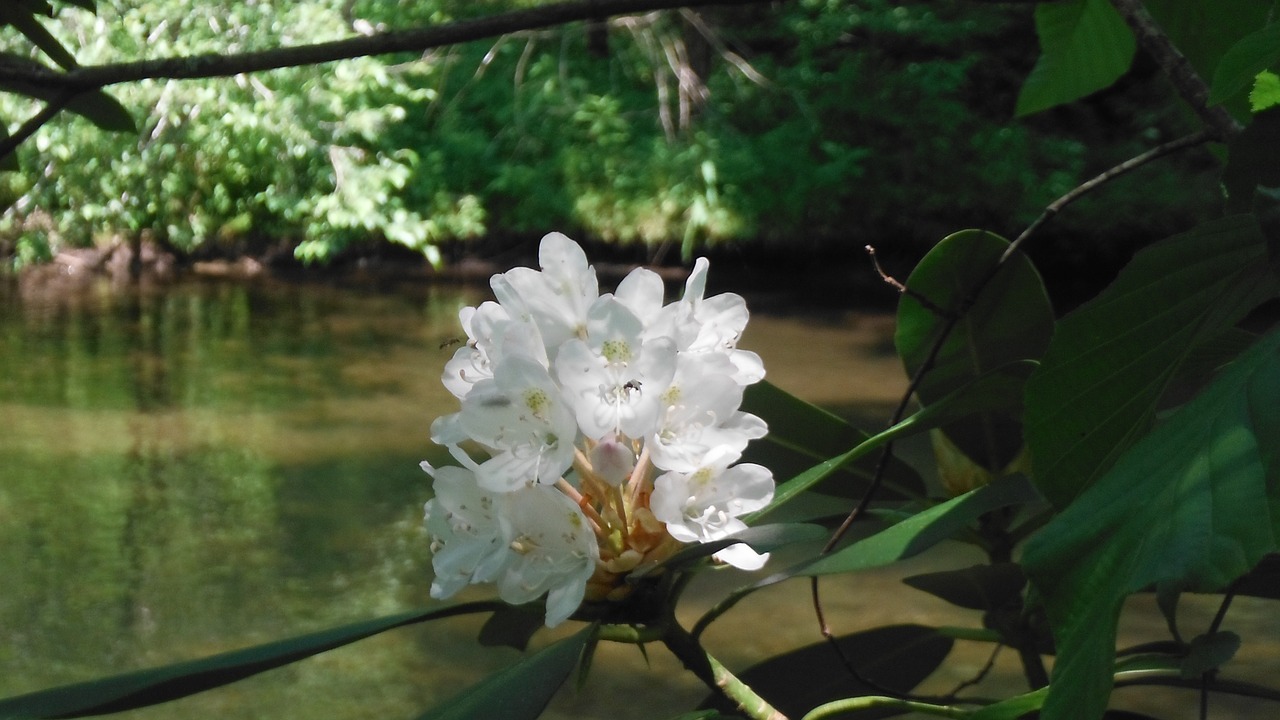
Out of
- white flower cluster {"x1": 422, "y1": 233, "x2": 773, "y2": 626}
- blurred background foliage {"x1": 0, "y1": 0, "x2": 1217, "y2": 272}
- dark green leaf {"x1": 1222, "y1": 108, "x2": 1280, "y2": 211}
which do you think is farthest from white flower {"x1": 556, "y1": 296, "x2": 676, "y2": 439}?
blurred background foliage {"x1": 0, "y1": 0, "x2": 1217, "y2": 272}

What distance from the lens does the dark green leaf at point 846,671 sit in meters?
0.63

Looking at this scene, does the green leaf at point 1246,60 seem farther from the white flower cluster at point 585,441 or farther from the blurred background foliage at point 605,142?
the blurred background foliage at point 605,142

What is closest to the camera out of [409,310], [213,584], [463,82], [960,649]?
[960,649]

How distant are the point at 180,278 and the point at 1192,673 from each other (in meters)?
4.95

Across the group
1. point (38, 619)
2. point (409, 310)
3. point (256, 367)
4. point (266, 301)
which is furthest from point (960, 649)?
point (266, 301)

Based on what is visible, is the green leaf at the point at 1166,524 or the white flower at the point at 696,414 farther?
the white flower at the point at 696,414

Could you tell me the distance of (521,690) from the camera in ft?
1.37

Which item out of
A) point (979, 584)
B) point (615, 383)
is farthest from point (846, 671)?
point (615, 383)

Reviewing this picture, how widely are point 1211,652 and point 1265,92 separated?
186mm

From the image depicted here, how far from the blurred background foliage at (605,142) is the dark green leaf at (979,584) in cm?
353

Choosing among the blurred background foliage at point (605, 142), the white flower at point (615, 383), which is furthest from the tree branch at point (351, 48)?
the blurred background foliage at point (605, 142)

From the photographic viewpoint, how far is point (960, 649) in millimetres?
1779

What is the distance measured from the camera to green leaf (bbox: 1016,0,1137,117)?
0.69m

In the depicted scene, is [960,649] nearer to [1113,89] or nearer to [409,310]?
[409,310]
